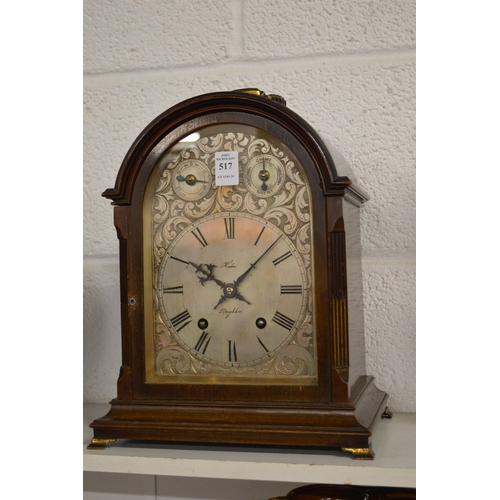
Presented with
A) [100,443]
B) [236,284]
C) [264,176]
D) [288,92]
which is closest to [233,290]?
[236,284]

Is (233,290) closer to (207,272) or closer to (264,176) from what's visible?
(207,272)

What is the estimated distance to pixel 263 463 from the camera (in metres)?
0.86

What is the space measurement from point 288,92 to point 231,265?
18.0 inches

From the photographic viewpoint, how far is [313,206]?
0.91 metres

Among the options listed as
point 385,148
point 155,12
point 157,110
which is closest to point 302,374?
point 385,148

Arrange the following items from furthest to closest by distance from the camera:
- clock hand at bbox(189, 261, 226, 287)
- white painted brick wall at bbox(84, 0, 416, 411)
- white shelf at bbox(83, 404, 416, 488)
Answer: white painted brick wall at bbox(84, 0, 416, 411) < clock hand at bbox(189, 261, 226, 287) < white shelf at bbox(83, 404, 416, 488)

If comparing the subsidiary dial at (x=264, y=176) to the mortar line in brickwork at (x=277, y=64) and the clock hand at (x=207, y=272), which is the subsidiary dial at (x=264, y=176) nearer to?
the clock hand at (x=207, y=272)

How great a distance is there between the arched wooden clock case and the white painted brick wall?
231 millimetres

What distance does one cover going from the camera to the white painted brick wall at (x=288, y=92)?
3.90 feet

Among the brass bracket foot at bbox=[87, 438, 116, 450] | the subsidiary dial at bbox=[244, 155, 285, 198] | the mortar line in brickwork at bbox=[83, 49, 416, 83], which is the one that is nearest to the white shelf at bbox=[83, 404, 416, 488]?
the brass bracket foot at bbox=[87, 438, 116, 450]

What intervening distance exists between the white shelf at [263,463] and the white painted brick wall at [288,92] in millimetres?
325

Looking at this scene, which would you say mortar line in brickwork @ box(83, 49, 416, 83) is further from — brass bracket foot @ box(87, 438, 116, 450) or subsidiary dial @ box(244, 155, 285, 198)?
brass bracket foot @ box(87, 438, 116, 450)

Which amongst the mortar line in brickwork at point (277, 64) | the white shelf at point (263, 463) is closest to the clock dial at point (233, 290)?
the white shelf at point (263, 463)

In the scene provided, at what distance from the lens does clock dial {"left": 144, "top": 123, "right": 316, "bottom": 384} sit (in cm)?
92
